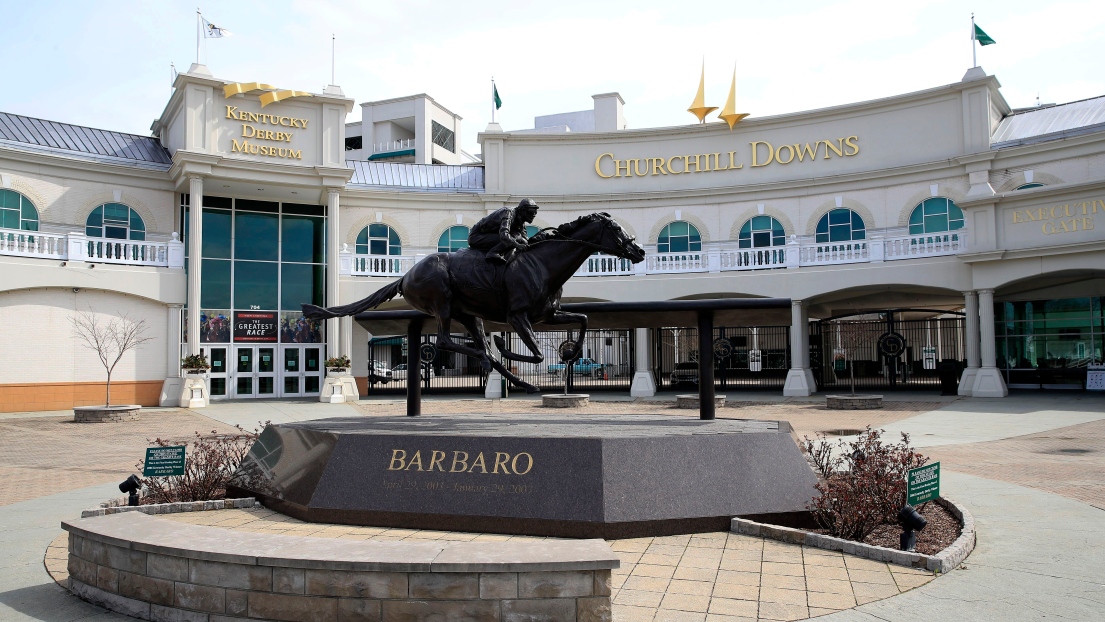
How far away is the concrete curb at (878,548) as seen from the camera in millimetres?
6066

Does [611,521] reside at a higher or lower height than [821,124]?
lower

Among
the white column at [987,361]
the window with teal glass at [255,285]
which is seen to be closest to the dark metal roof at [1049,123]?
the white column at [987,361]

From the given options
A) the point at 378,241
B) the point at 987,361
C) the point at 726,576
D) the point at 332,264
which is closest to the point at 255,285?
the point at 332,264

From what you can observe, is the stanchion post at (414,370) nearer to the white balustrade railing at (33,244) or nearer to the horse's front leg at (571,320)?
the horse's front leg at (571,320)

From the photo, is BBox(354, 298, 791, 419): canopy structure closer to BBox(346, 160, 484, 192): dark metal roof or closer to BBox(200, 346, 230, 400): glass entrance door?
BBox(200, 346, 230, 400): glass entrance door

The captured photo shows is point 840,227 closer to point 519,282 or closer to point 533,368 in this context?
point 533,368

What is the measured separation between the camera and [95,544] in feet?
18.2

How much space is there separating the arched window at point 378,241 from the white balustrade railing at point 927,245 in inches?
759

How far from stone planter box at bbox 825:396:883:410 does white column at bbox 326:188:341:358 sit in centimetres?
1823

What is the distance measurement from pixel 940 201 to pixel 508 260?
24342 mm

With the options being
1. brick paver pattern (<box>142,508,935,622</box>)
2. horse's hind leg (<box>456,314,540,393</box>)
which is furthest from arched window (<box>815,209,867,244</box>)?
brick paver pattern (<box>142,508,935,622</box>)

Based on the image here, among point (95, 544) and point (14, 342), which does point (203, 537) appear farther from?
point (14, 342)

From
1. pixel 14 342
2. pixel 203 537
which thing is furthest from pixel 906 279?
pixel 14 342

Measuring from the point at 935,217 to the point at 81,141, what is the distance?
32311 mm
